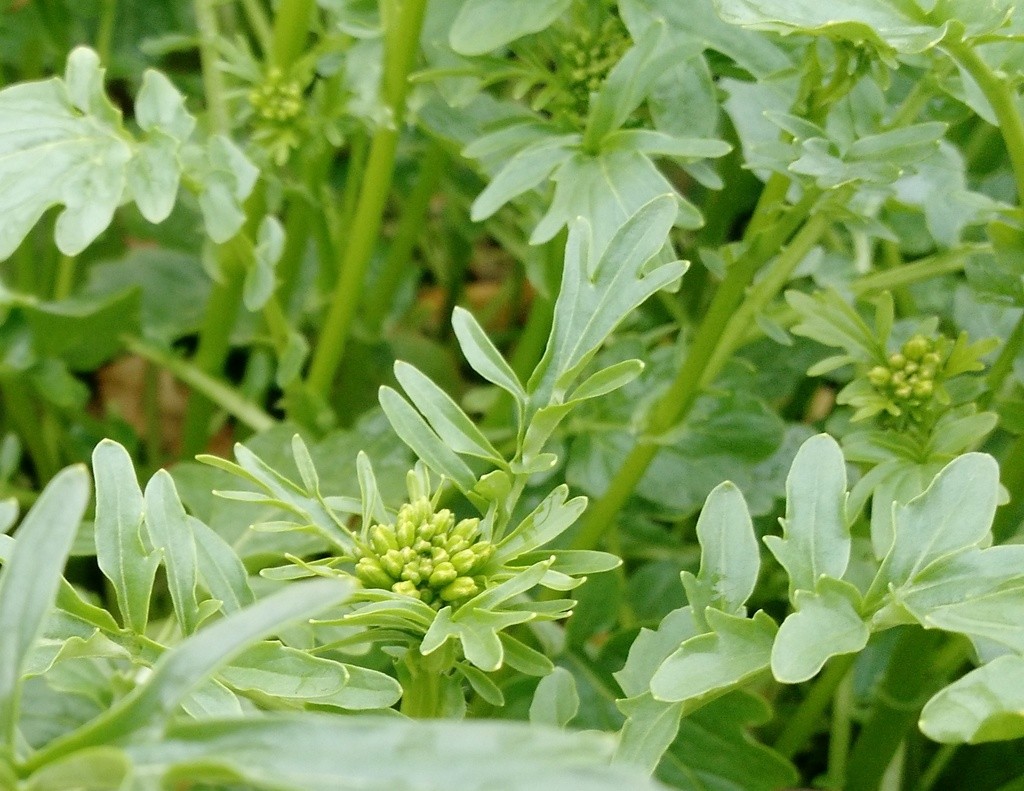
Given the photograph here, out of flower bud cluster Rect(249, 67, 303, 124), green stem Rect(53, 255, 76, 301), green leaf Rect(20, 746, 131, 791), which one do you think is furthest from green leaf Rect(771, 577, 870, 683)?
green stem Rect(53, 255, 76, 301)

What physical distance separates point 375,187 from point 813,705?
47cm

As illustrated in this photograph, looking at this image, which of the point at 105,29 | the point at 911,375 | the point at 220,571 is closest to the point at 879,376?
the point at 911,375

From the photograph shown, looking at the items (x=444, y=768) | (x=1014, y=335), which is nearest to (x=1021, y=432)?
(x=1014, y=335)

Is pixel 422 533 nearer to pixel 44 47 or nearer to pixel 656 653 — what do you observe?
pixel 656 653

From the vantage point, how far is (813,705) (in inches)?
31.6

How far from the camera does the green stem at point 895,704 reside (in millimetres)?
727

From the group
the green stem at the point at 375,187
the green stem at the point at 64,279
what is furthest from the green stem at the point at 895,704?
the green stem at the point at 64,279

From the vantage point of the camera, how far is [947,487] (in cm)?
49

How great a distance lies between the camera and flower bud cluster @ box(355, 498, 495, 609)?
48cm

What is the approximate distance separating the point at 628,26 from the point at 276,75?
0.89 feet

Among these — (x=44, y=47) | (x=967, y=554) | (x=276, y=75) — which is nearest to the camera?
(x=967, y=554)

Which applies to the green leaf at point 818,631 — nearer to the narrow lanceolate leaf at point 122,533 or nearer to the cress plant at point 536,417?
the cress plant at point 536,417

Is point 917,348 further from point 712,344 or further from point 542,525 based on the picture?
point 542,525

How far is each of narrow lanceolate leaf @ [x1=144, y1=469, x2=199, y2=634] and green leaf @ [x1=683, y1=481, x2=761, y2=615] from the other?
Result: 0.70ft
